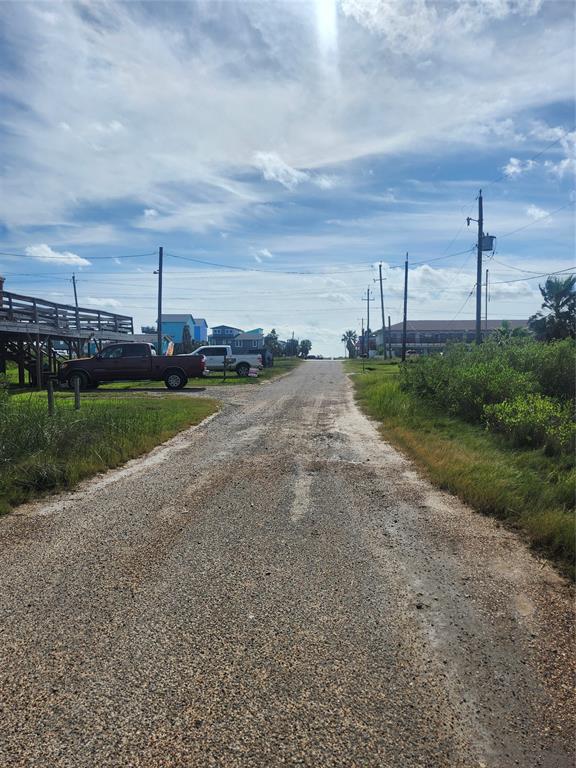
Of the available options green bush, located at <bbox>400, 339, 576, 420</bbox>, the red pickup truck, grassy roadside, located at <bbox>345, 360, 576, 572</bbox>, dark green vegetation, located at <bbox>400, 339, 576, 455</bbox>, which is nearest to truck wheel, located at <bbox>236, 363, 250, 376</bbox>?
the red pickup truck

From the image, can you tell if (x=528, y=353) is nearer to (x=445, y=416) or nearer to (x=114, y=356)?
(x=445, y=416)

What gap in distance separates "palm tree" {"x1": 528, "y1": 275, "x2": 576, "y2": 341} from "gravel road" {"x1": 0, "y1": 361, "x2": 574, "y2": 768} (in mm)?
37729

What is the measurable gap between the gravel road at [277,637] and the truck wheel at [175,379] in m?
16.1

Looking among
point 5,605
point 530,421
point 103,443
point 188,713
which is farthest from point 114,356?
point 188,713

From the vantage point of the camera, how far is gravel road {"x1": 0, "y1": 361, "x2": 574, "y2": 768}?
7.57 feet

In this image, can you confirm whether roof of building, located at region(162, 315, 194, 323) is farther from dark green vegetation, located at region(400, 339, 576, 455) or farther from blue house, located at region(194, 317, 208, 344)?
dark green vegetation, located at region(400, 339, 576, 455)

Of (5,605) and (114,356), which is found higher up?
(114,356)

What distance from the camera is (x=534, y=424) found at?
28.0 ft

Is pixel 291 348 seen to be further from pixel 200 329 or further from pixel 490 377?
pixel 490 377

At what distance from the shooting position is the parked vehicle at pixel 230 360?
2954 centimetres

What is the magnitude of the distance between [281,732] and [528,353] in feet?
47.4

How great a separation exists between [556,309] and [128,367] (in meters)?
33.7

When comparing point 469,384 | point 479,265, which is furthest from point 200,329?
point 469,384

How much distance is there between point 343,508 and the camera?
5664 millimetres
